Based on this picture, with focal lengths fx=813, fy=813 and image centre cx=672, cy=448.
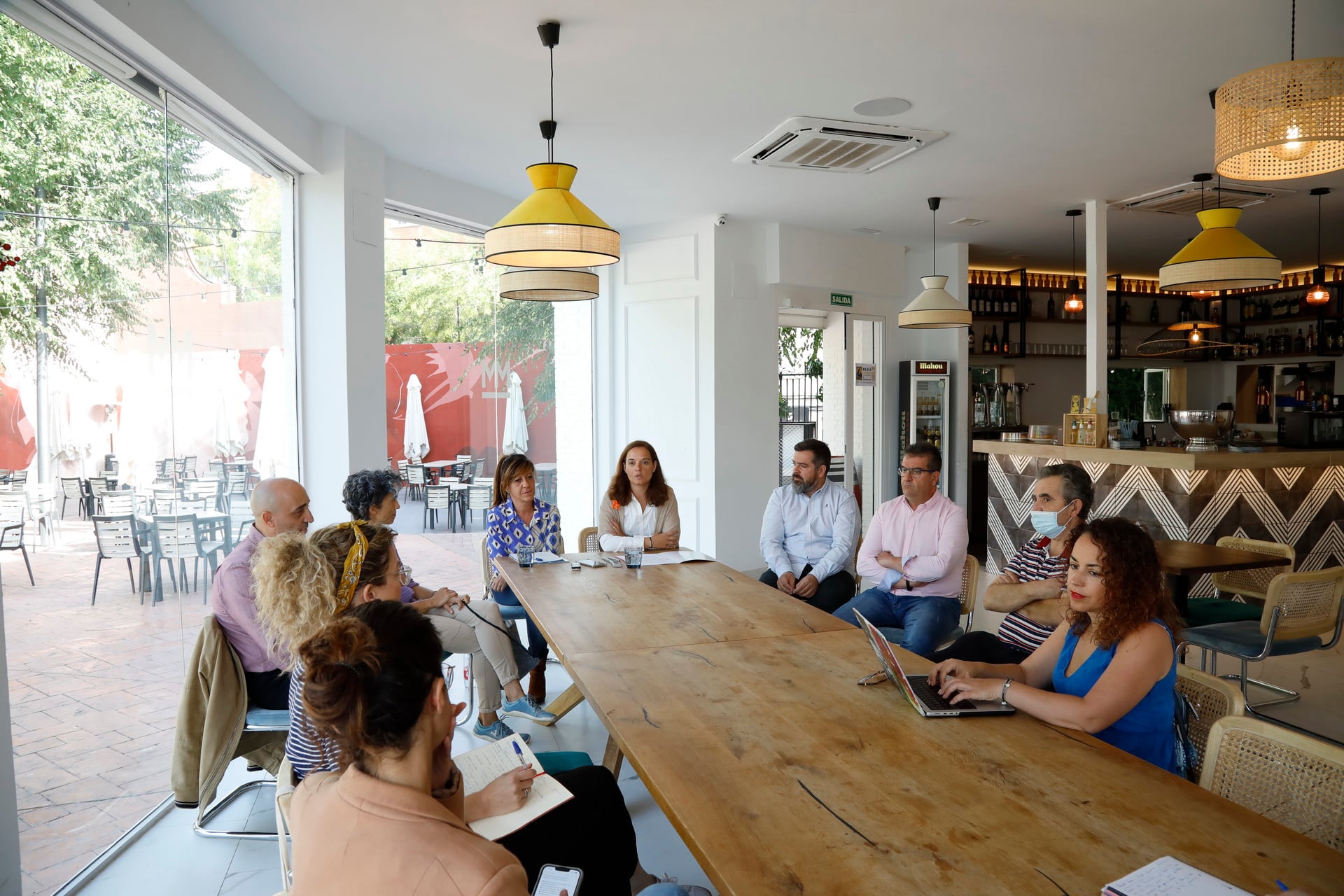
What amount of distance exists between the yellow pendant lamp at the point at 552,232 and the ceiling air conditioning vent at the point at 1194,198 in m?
5.15

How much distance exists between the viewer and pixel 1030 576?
3.12m

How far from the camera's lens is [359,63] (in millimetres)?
3934

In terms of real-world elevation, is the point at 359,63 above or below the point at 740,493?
above

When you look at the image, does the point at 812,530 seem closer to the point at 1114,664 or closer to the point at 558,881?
the point at 1114,664

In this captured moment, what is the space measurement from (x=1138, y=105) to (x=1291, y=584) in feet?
8.83

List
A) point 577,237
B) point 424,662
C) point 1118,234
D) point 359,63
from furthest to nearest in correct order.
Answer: point 1118,234 → point 359,63 → point 577,237 → point 424,662

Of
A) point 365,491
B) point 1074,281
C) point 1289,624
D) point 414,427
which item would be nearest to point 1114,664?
point 1289,624

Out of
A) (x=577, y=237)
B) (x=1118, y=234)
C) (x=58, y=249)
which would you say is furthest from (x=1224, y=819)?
(x=1118, y=234)

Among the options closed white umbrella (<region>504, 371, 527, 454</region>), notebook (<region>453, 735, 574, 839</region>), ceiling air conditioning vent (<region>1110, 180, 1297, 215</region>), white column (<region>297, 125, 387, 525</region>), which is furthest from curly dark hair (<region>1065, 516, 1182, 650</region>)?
closed white umbrella (<region>504, 371, 527, 454</region>)

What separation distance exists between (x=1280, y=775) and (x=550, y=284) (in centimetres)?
374

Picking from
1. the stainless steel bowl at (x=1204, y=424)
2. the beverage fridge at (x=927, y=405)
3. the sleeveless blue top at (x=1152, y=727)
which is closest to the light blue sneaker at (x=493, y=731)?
the sleeveless blue top at (x=1152, y=727)

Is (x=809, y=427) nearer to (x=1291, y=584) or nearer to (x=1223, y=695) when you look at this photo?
(x=1291, y=584)

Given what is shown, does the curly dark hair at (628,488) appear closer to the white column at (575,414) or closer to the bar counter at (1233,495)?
the white column at (575,414)

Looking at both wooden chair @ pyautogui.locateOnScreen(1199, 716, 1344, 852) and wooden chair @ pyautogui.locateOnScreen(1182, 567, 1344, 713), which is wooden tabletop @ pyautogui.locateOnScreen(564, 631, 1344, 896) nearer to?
wooden chair @ pyautogui.locateOnScreen(1199, 716, 1344, 852)
